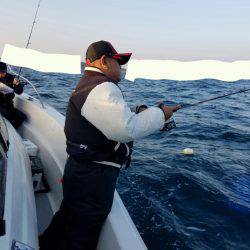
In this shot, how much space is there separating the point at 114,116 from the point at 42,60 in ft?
8.93

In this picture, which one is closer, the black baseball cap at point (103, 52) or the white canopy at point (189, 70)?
the white canopy at point (189, 70)

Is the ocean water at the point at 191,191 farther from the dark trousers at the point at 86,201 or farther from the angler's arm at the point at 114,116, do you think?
the angler's arm at the point at 114,116

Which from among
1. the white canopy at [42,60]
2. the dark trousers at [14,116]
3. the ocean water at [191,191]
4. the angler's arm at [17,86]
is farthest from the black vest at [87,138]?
the angler's arm at [17,86]

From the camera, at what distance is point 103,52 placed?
2.59m

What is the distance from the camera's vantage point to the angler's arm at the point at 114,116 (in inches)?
88.8

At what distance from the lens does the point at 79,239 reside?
8.80 feet

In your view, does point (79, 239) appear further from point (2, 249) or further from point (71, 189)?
point (2, 249)

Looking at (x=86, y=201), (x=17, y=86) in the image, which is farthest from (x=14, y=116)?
(x=86, y=201)

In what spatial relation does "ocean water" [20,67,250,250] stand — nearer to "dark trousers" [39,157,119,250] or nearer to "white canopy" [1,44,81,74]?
"dark trousers" [39,157,119,250]

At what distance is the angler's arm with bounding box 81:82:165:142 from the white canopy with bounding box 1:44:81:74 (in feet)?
5.32

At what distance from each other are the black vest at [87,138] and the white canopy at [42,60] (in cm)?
135

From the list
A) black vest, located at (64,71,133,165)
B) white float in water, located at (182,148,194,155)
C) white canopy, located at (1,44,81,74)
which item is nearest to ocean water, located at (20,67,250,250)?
white float in water, located at (182,148,194,155)

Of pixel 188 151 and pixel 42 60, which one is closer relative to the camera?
pixel 42 60

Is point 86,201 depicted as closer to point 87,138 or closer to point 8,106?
point 87,138
